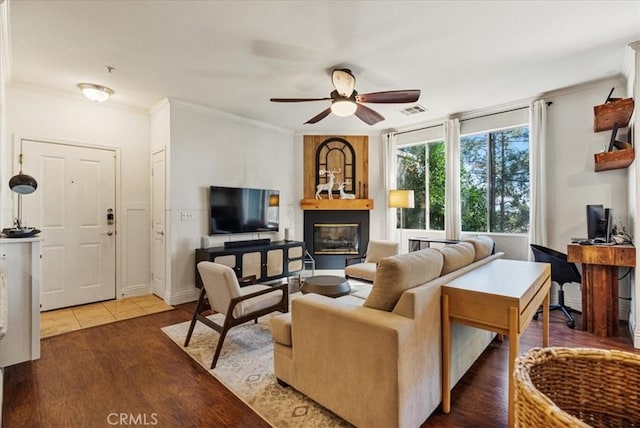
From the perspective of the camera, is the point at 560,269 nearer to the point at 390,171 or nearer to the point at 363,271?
the point at 363,271

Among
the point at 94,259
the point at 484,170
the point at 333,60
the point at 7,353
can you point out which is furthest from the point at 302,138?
the point at 7,353

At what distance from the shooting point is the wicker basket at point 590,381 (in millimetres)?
738

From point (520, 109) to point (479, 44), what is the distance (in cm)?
204

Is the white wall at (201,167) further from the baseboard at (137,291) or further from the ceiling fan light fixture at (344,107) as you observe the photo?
the ceiling fan light fixture at (344,107)

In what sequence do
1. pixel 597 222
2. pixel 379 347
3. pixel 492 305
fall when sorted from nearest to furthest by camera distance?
1. pixel 379 347
2. pixel 492 305
3. pixel 597 222

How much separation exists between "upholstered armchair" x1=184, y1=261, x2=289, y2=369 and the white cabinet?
1.20 meters

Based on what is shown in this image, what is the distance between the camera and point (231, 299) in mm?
2422

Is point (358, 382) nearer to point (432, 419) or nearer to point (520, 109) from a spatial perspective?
point (432, 419)

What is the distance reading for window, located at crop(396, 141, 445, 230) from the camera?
5.20 meters

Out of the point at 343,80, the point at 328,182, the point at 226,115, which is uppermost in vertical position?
the point at 226,115

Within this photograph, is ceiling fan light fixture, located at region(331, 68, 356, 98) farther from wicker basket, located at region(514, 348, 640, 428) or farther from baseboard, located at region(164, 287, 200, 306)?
baseboard, located at region(164, 287, 200, 306)

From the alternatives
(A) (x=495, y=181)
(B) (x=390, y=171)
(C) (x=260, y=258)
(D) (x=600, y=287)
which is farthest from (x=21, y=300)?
(A) (x=495, y=181)

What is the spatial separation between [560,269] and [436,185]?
2.29m

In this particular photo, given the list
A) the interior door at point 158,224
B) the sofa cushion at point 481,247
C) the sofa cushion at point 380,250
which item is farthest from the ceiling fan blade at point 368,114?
the interior door at point 158,224
